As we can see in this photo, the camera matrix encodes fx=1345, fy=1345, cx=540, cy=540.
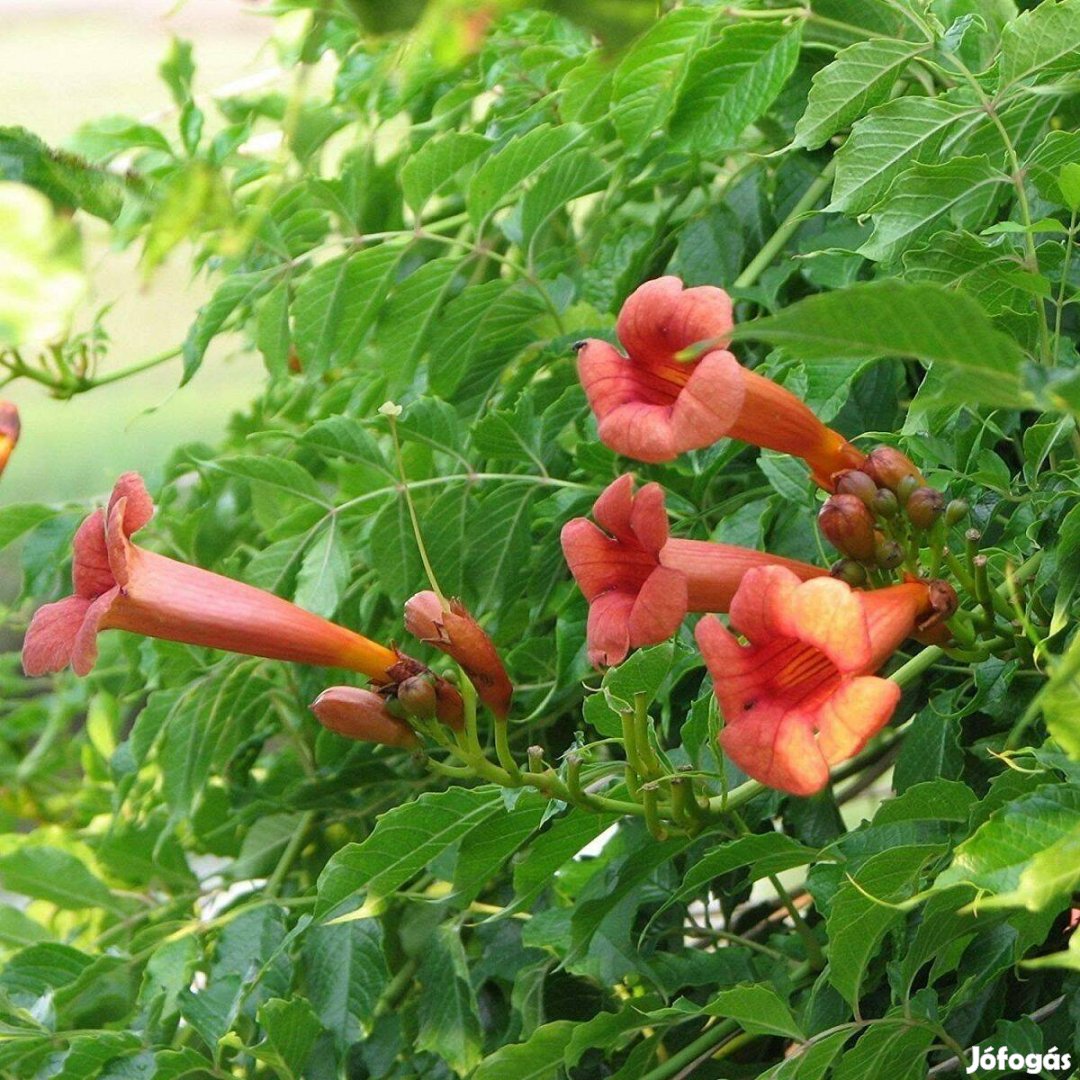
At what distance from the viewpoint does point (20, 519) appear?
1599 millimetres

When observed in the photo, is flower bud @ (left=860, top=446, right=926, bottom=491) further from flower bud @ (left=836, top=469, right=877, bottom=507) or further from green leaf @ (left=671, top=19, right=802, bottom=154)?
green leaf @ (left=671, top=19, right=802, bottom=154)

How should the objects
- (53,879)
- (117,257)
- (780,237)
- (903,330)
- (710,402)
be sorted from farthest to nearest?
1. (117,257)
2. (53,879)
3. (780,237)
4. (710,402)
5. (903,330)

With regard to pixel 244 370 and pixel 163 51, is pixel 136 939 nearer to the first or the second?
pixel 163 51

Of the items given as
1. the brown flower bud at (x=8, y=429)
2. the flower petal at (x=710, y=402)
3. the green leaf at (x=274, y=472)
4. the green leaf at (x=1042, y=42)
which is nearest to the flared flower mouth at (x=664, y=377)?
the flower petal at (x=710, y=402)

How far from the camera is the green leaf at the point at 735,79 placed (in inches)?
45.6

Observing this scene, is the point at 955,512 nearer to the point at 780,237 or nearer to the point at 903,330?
the point at 903,330

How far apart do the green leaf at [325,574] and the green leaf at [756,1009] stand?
515 mm

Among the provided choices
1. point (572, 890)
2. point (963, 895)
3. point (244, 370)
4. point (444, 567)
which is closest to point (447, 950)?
point (572, 890)

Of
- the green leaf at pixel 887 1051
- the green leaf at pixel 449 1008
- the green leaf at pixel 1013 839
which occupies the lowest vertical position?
the green leaf at pixel 449 1008

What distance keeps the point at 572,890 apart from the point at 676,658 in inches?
13.1

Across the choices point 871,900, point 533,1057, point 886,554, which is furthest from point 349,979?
point 886,554

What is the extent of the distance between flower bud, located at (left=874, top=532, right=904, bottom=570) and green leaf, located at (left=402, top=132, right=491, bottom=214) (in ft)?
2.16

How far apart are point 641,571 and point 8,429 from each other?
83 centimetres

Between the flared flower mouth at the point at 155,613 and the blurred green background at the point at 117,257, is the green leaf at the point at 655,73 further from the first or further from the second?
the flared flower mouth at the point at 155,613
